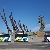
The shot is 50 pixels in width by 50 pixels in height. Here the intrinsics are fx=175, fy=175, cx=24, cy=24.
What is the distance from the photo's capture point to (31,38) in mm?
48719

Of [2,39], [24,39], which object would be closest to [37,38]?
[24,39]

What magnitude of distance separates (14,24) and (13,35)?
78878mm

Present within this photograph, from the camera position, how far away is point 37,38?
50844 mm

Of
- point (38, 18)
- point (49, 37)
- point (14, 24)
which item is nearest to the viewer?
point (49, 37)

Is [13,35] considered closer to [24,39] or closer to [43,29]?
[24,39]

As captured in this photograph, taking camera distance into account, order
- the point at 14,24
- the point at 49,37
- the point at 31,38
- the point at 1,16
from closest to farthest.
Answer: the point at 49,37, the point at 31,38, the point at 1,16, the point at 14,24

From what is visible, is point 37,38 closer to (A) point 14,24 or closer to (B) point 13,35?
(B) point 13,35

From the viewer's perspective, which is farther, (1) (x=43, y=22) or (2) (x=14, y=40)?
(1) (x=43, y=22)

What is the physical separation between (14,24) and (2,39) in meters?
78.9

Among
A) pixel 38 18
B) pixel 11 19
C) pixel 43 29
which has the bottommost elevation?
pixel 43 29

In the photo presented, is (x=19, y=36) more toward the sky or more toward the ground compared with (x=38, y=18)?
more toward the ground

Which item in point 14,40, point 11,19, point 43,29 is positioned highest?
point 11,19

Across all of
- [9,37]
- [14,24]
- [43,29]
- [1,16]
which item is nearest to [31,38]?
[9,37]

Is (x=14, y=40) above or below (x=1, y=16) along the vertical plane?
below
